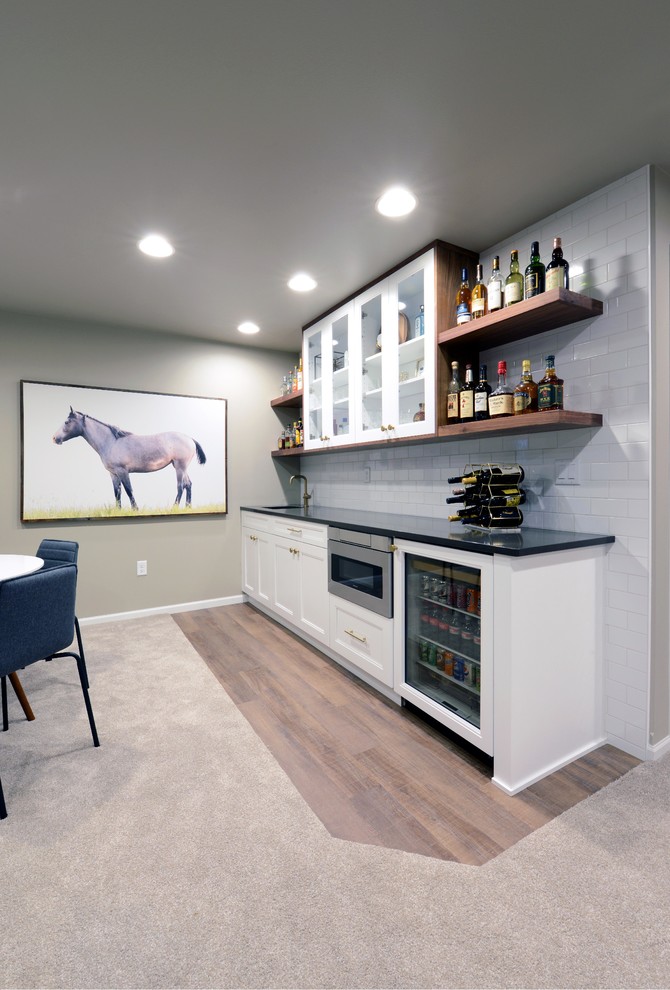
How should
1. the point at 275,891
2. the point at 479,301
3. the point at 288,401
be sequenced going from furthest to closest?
the point at 288,401 < the point at 479,301 < the point at 275,891

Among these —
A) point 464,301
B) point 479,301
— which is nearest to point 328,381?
point 464,301

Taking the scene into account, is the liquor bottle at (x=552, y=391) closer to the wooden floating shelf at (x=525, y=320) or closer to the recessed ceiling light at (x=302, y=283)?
the wooden floating shelf at (x=525, y=320)

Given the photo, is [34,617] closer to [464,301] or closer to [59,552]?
[59,552]

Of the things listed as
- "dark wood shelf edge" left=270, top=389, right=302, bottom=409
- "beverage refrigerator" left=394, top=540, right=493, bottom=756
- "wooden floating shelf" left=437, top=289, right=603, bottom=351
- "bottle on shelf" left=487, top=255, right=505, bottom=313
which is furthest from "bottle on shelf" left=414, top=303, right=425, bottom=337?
"dark wood shelf edge" left=270, top=389, right=302, bottom=409

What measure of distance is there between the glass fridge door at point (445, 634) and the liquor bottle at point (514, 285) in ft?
4.05

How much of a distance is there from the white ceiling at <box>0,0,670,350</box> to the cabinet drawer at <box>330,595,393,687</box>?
1.99 meters

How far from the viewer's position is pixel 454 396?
239 centimetres

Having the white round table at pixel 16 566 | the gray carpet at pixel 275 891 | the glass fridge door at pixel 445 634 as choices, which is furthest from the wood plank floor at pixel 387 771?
the white round table at pixel 16 566

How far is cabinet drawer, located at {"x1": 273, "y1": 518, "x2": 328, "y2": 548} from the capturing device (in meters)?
2.90

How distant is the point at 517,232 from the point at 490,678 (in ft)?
7.02

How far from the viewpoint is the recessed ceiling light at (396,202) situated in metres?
2.01

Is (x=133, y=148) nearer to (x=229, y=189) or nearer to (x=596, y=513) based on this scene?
(x=229, y=189)

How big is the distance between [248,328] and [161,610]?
248cm

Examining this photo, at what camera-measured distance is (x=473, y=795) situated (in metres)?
1.68
